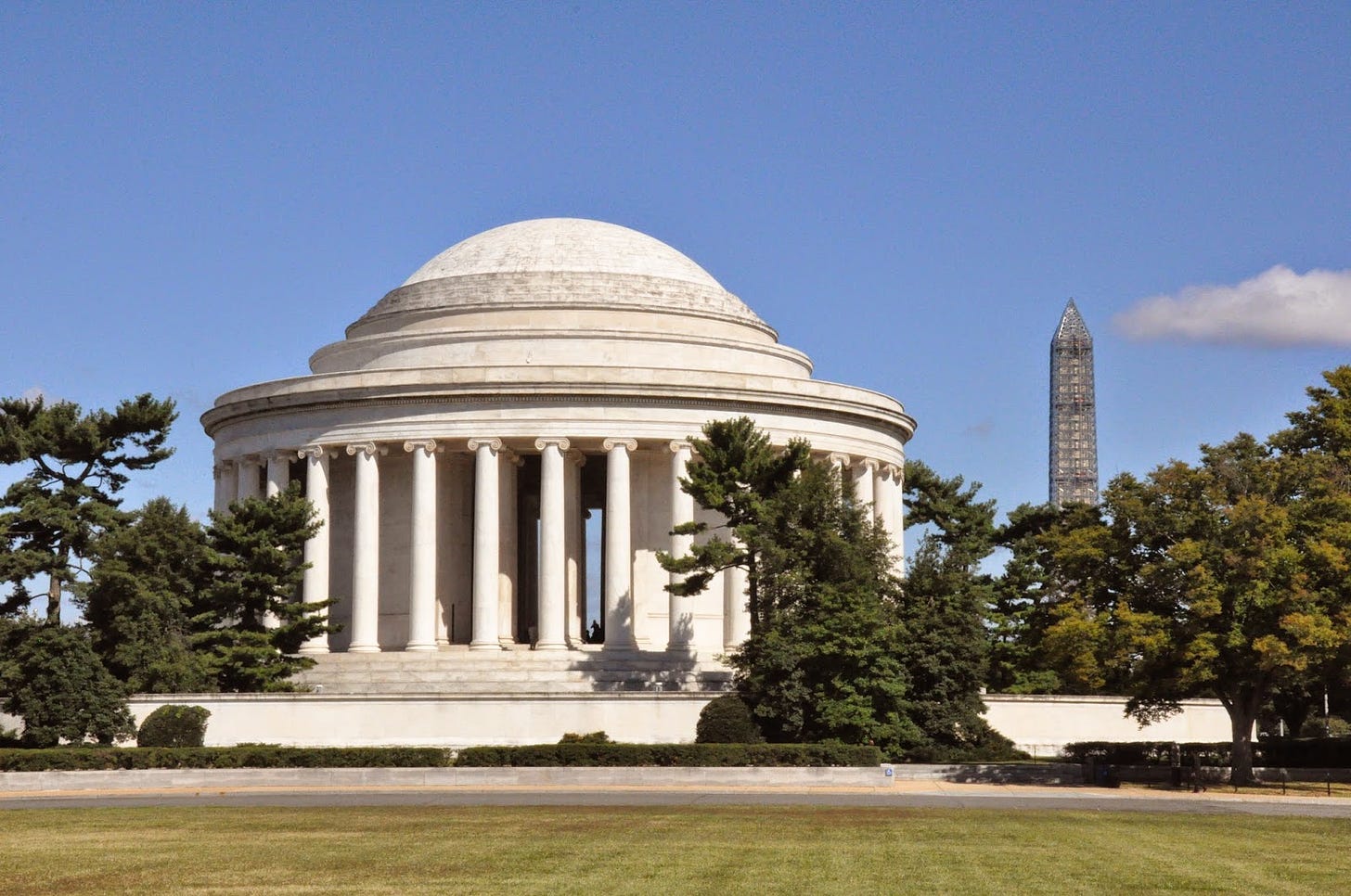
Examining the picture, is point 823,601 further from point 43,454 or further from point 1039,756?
point 43,454

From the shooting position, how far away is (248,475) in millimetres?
96125

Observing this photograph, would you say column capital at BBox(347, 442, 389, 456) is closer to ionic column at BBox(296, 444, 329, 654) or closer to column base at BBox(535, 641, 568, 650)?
ionic column at BBox(296, 444, 329, 654)

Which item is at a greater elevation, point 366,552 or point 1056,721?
point 366,552

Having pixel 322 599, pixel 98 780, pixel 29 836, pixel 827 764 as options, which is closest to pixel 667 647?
pixel 322 599

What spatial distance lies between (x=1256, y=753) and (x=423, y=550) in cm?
3740

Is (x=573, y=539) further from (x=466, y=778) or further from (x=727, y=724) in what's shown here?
(x=466, y=778)

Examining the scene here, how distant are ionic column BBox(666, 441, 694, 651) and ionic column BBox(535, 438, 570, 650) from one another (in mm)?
4989

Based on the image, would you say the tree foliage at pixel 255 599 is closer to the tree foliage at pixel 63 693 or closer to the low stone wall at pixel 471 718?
the low stone wall at pixel 471 718

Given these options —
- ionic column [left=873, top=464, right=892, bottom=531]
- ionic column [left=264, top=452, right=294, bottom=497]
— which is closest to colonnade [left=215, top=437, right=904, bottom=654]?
ionic column [left=264, top=452, right=294, bottom=497]

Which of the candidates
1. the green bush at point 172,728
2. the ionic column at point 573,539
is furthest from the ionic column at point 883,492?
the green bush at point 172,728

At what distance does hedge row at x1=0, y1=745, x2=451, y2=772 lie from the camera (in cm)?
6425

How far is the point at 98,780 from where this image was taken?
6344 cm

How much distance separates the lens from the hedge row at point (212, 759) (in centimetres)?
6425

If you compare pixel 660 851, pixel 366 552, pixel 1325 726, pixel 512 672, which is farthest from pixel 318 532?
pixel 1325 726
